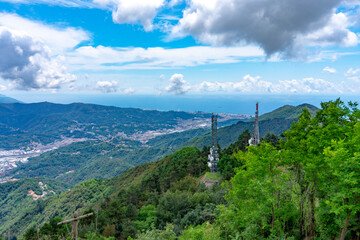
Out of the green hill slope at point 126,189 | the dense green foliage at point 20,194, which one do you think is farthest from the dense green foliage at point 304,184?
the dense green foliage at point 20,194

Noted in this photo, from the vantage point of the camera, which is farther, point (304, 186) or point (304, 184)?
point (304, 184)

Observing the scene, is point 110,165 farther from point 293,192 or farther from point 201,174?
point 293,192

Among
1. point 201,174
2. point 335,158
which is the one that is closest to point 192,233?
point 335,158

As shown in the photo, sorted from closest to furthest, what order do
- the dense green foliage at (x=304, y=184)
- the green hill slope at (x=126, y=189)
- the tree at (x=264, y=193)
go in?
the dense green foliage at (x=304, y=184), the tree at (x=264, y=193), the green hill slope at (x=126, y=189)

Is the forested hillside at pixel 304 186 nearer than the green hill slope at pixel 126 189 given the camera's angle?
Yes

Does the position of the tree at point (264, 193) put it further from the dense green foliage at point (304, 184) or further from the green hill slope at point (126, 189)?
the green hill slope at point (126, 189)

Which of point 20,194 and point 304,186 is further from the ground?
point 304,186

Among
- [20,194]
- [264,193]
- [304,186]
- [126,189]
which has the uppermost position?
[264,193]

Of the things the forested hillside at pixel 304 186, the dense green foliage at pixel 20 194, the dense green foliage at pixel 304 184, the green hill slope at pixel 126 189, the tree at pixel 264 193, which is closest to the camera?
the forested hillside at pixel 304 186

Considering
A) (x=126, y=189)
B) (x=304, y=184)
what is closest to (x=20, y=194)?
(x=126, y=189)

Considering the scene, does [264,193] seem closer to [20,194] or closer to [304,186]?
[304,186]

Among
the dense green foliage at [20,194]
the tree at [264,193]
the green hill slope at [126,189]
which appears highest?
the tree at [264,193]

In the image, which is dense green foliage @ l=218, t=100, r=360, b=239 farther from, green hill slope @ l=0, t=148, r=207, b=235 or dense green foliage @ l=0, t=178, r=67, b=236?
dense green foliage @ l=0, t=178, r=67, b=236
